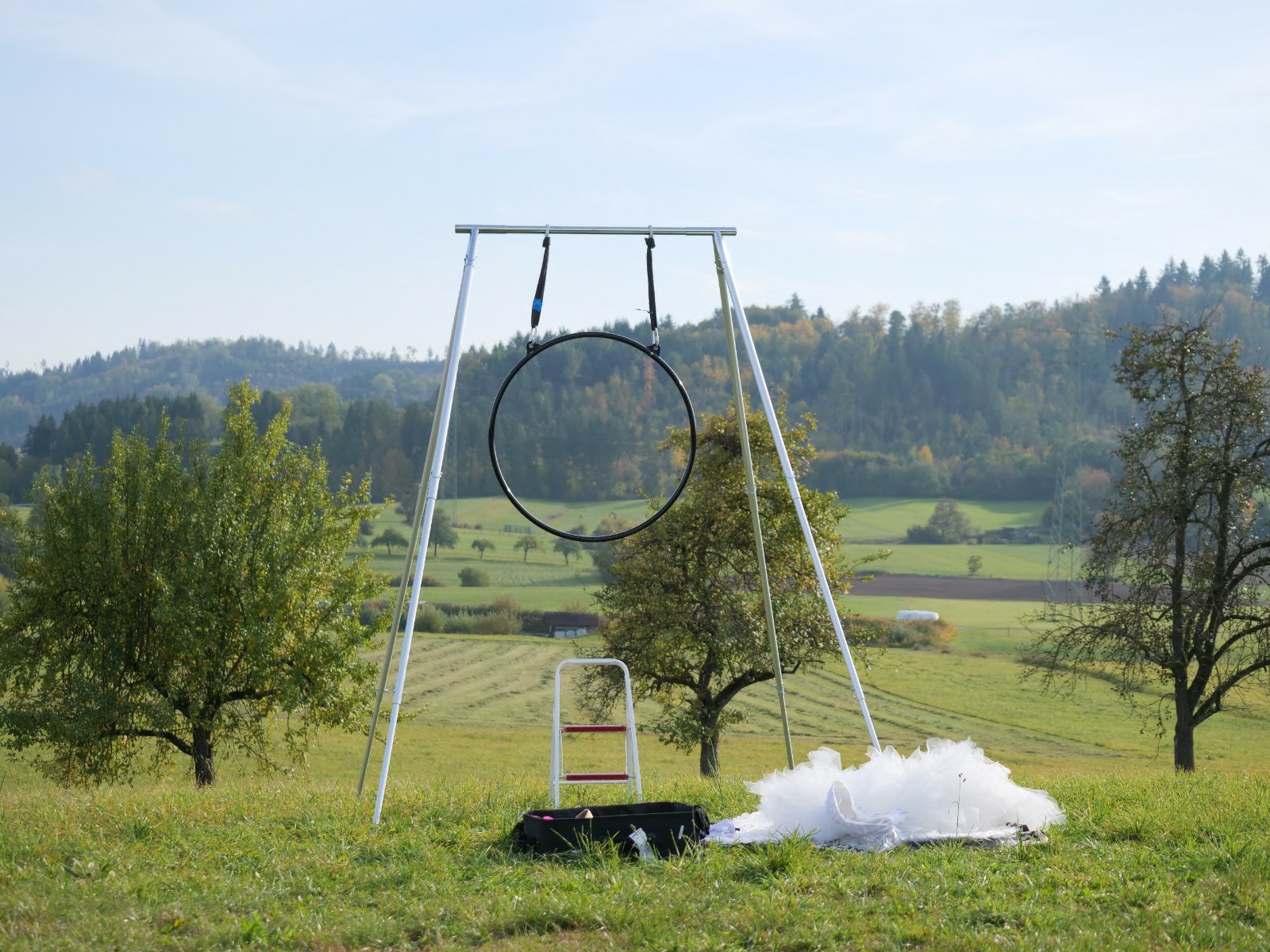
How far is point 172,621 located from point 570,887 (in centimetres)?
1721

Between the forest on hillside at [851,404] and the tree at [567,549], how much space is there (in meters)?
14.2

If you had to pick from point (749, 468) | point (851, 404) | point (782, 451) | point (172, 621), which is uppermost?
point (851, 404)

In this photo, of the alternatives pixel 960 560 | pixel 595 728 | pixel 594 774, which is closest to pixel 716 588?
pixel 595 728

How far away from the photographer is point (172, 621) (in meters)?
20.6

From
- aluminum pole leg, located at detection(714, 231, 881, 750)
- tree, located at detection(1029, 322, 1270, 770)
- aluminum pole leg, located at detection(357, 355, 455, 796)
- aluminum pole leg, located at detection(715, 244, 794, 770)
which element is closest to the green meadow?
aluminum pole leg, located at detection(357, 355, 455, 796)

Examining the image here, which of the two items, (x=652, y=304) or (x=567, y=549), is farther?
(x=567, y=549)

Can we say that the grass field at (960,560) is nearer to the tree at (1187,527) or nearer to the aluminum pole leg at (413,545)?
the tree at (1187,527)

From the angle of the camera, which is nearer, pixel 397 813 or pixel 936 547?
pixel 397 813

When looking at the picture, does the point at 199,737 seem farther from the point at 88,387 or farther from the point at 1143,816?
the point at 88,387

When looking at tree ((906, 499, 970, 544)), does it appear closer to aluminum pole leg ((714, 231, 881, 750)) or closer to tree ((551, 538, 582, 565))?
tree ((551, 538, 582, 565))

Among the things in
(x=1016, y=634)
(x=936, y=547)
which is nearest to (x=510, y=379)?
(x=1016, y=634)

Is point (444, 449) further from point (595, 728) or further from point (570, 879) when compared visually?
point (570, 879)

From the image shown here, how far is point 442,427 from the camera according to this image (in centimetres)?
764

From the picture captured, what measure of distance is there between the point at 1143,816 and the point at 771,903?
9.86 ft
